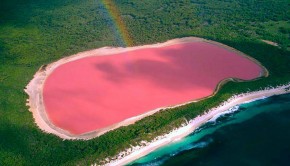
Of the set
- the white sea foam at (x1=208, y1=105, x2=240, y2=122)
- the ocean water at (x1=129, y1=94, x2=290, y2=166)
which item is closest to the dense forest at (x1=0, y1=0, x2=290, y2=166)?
the white sea foam at (x1=208, y1=105, x2=240, y2=122)

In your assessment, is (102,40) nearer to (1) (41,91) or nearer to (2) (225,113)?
(1) (41,91)

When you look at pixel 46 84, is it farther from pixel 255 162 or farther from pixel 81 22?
pixel 255 162

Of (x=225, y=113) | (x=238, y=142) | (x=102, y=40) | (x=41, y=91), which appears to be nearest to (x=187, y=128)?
(x=238, y=142)

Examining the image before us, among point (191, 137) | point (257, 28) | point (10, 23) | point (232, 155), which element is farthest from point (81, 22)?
point (232, 155)

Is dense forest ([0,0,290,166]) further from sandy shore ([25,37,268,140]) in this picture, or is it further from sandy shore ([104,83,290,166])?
sandy shore ([25,37,268,140])

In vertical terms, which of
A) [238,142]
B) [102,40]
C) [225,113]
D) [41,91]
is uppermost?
[102,40]

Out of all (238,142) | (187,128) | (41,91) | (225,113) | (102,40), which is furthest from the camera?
(102,40)
